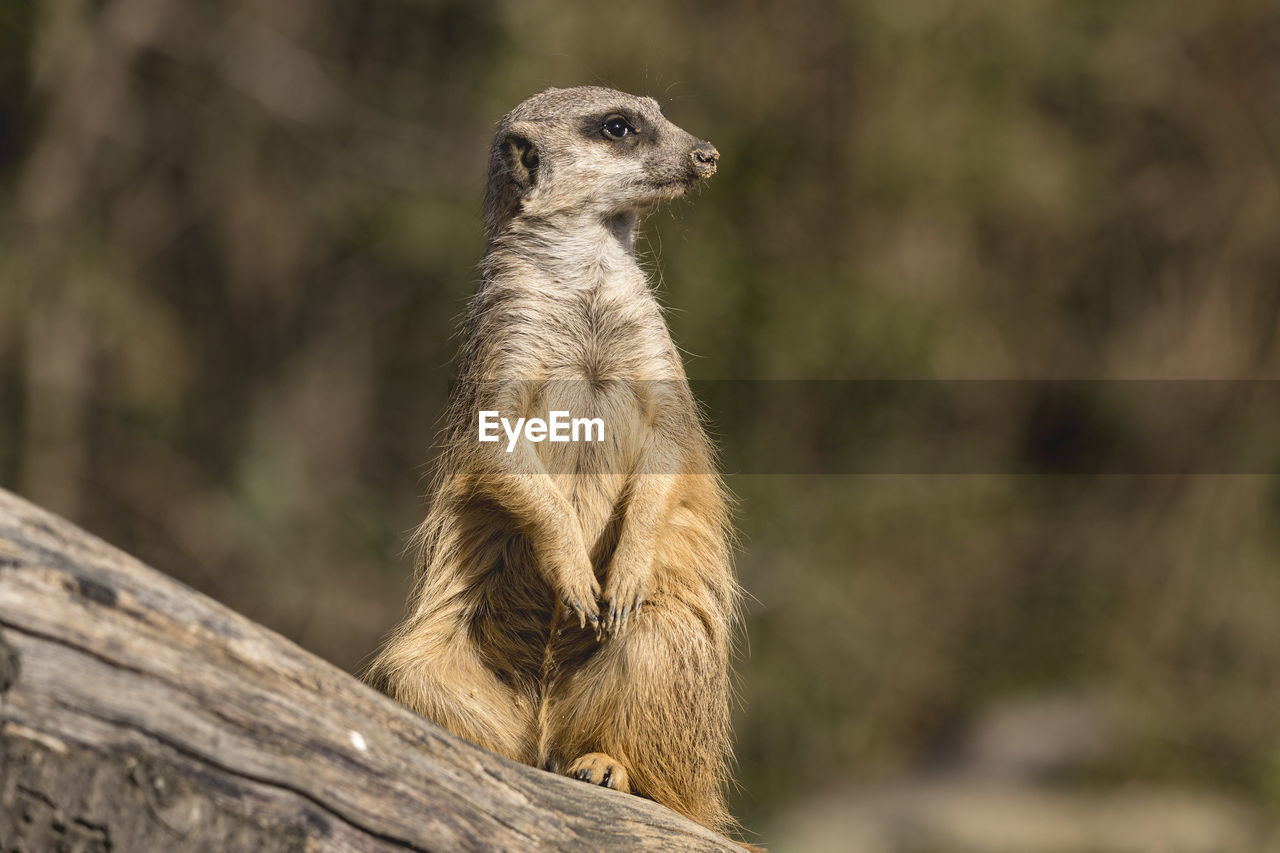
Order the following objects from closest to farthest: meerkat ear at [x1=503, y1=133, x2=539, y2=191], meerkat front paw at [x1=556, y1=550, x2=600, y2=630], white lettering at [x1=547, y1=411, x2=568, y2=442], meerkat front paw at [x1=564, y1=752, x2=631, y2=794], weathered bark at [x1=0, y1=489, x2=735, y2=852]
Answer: weathered bark at [x1=0, y1=489, x2=735, y2=852] → meerkat front paw at [x1=564, y1=752, x2=631, y2=794] → meerkat front paw at [x1=556, y1=550, x2=600, y2=630] → white lettering at [x1=547, y1=411, x2=568, y2=442] → meerkat ear at [x1=503, y1=133, x2=539, y2=191]

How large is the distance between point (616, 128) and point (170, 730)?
1787 mm

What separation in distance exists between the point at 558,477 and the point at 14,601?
1.43 metres

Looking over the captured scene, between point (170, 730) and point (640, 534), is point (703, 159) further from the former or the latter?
point (170, 730)

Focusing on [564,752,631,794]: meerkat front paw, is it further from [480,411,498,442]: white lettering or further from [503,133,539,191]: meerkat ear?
[503,133,539,191]: meerkat ear

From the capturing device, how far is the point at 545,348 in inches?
110

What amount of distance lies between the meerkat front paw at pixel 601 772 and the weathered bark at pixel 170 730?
563 mm

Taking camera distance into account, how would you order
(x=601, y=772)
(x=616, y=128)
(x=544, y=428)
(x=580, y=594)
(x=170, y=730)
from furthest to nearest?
(x=616, y=128)
(x=544, y=428)
(x=580, y=594)
(x=601, y=772)
(x=170, y=730)

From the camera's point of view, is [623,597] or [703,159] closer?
[623,597]

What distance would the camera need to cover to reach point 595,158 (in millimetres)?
2877

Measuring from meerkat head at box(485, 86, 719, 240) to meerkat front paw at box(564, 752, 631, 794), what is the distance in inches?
50.3

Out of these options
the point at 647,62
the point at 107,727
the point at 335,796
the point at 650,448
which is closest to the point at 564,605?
the point at 650,448

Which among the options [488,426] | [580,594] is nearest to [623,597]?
[580,594]

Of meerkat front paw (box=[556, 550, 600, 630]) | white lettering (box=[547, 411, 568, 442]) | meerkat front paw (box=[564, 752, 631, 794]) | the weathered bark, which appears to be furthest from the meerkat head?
the weathered bark

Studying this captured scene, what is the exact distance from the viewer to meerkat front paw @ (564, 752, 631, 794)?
251cm
